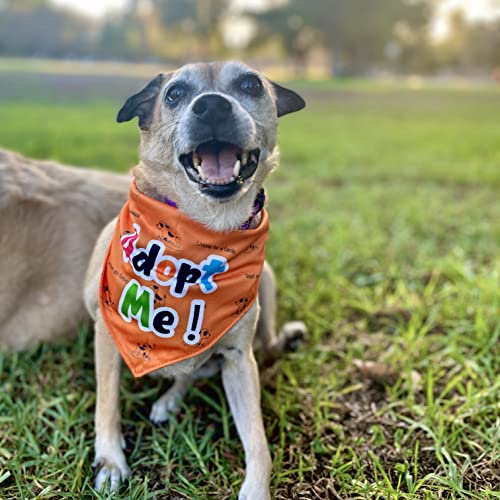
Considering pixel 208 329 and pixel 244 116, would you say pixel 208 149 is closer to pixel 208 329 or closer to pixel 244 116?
pixel 244 116

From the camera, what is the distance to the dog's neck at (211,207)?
190 centimetres

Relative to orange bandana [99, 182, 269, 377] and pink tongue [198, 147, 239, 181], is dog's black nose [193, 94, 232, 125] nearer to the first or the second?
pink tongue [198, 147, 239, 181]

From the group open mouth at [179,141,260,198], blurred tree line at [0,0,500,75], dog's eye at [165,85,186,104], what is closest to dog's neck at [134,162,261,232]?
open mouth at [179,141,260,198]

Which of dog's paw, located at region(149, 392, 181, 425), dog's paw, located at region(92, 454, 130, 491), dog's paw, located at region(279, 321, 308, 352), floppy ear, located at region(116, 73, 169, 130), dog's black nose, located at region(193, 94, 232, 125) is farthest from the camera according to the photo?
dog's paw, located at region(279, 321, 308, 352)

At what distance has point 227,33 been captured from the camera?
7328 mm

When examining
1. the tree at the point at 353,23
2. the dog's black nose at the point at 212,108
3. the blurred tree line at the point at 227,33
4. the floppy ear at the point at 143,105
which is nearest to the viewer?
the dog's black nose at the point at 212,108

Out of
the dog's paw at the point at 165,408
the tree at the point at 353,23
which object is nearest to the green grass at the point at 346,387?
the dog's paw at the point at 165,408

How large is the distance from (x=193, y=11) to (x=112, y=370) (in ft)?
21.8

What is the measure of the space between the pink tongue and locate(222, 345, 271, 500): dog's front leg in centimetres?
70

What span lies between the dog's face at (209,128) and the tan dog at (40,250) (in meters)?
0.80

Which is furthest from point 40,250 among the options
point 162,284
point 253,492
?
point 253,492

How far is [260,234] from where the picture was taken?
2.02 metres

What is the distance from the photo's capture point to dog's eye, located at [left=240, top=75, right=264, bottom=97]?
1.91 meters

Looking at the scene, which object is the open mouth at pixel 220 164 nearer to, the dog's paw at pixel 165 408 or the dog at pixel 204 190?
the dog at pixel 204 190
